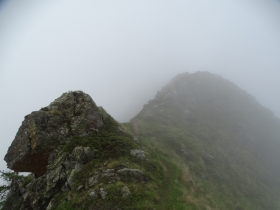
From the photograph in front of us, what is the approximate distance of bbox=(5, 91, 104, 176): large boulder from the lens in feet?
88.9

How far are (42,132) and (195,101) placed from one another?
91.0m

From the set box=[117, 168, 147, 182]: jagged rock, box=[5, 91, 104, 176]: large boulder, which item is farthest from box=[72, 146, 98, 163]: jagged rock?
box=[117, 168, 147, 182]: jagged rock

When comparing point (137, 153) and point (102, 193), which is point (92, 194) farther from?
point (137, 153)

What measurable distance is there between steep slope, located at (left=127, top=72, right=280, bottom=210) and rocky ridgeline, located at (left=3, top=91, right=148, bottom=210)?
8.15 meters

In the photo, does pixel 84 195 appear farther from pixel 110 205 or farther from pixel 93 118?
pixel 93 118

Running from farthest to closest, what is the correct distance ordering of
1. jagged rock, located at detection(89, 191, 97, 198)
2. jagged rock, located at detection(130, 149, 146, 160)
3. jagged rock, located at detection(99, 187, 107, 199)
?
jagged rock, located at detection(130, 149, 146, 160)
jagged rock, located at detection(89, 191, 97, 198)
jagged rock, located at detection(99, 187, 107, 199)

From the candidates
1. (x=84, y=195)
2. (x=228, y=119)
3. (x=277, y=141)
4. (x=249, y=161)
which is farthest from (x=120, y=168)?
(x=277, y=141)

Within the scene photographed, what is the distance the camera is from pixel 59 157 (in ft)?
84.8

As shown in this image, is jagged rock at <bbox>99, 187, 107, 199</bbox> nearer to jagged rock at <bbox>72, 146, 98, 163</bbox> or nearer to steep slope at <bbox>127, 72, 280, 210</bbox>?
jagged rock at <bbox>72, 146, 98, 163</bbox>

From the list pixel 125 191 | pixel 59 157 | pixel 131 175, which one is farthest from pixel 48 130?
pixel 125 191

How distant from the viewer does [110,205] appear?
17.9 meters

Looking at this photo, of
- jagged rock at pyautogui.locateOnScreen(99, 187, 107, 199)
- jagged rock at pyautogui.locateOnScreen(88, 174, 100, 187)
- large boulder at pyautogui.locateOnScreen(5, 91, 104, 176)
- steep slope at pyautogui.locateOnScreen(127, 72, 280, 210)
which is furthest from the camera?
steep slope at pyautogui.locateOnScreen(127, 72, 280, 210)

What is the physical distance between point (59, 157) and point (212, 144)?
58212mm

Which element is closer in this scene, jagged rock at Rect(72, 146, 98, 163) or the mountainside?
the mountainside
